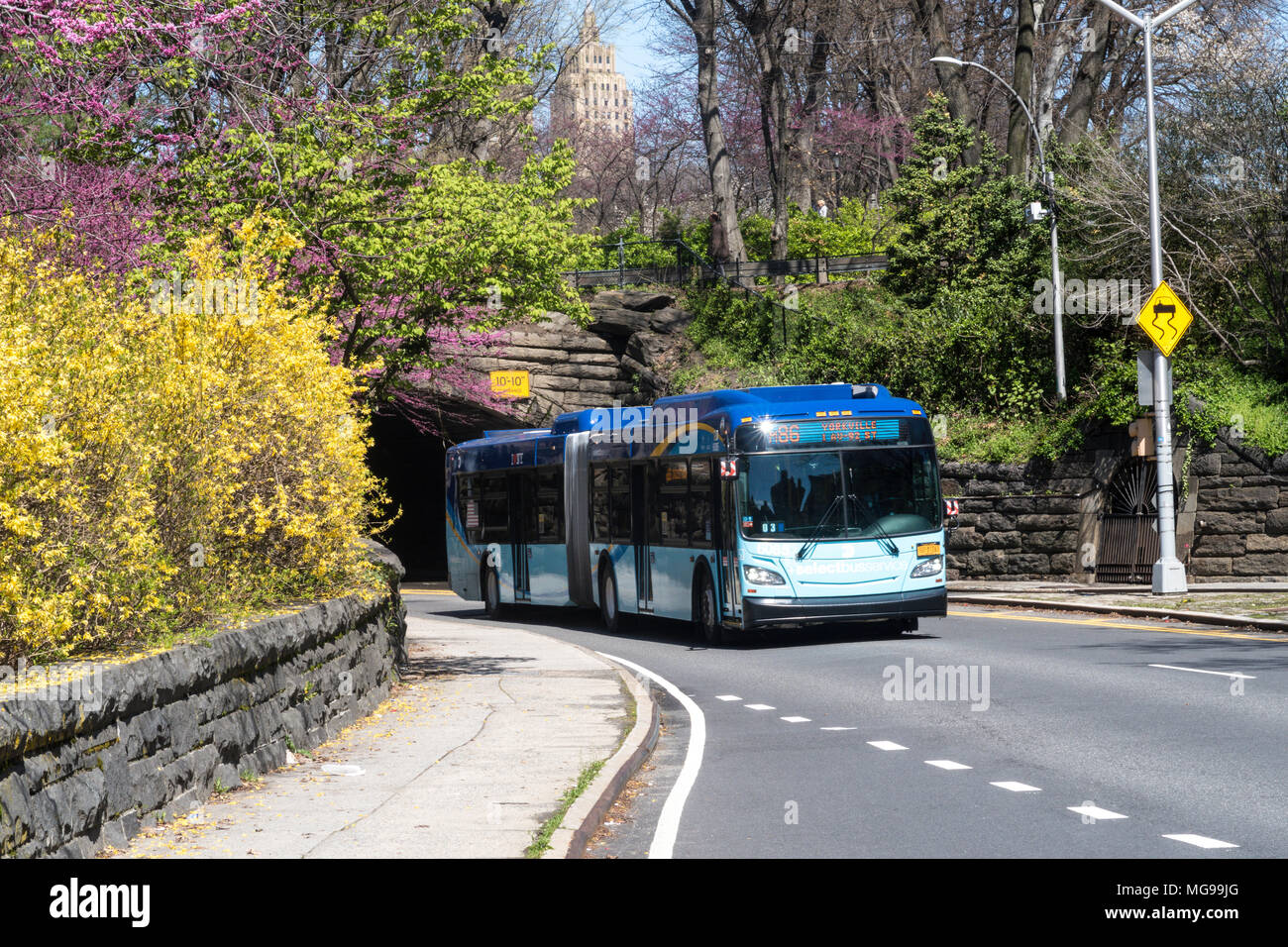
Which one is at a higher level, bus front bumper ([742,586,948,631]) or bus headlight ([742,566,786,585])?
bus headlight ([742,566,786,585])

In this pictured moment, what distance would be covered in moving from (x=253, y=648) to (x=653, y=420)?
43.4 ft

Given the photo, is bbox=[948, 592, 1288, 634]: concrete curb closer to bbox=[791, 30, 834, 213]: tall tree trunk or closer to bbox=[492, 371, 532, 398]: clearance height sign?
bbox=[492, 371, 532, 398]: clearance height sign

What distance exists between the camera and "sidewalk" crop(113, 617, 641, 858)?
7707 mm

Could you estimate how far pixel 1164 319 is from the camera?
23.5 meters

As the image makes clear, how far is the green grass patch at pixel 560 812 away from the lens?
754cm

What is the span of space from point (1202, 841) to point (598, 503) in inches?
686

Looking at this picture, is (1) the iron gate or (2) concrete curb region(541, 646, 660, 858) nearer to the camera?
(2) concrete curb region(541, 646, 660, 858)

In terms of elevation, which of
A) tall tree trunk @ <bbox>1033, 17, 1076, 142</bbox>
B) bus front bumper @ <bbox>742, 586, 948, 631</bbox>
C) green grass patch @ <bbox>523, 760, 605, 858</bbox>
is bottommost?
green grass patch @ <bbox>523, 760, 605, 858</bbox>

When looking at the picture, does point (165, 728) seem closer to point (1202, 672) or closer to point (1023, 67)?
point (1202, 672)

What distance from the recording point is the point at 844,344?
1465 inches

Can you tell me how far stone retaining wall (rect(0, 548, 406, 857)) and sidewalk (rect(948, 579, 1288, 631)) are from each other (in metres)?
12.3

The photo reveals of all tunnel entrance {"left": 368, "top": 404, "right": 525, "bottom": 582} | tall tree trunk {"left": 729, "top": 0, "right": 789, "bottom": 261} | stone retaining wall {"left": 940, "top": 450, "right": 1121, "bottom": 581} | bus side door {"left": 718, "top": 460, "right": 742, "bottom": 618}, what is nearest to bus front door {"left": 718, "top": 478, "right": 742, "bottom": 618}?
bus side door {"left": 718, "top": 460, "right": 742, "bottom": 618}

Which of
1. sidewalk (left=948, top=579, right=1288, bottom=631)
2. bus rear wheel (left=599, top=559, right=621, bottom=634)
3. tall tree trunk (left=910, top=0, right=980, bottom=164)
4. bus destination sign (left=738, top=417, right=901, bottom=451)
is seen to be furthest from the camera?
tall tree trunk (left=910, top=0, right=980, bottom=164)

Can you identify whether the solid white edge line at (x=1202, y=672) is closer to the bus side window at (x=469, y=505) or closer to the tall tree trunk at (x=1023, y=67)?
the bus side window at (x=469, y=505)
